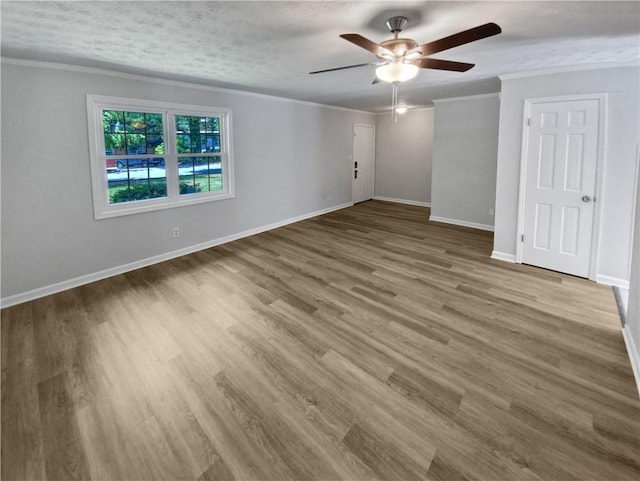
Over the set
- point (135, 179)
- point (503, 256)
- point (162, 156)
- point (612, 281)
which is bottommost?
point (612, 281)

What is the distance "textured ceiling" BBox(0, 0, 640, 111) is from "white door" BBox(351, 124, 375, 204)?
432 cm

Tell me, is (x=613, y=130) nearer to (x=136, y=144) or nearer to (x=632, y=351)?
(x=632, y=351)

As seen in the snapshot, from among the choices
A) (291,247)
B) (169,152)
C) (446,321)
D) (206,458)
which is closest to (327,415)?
(206,458)

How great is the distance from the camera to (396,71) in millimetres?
2418

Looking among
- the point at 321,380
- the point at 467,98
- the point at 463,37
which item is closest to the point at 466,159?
the point at 467,98

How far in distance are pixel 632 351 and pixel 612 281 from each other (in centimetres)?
168

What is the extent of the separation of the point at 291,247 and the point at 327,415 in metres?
3.41

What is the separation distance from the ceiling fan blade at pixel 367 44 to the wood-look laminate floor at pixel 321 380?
2.20 meters

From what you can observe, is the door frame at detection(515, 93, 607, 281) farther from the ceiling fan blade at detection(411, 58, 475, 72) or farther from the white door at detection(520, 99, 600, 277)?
the ceiling fan blade at detection(411, 58, 475, 72)

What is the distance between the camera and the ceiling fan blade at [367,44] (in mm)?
1963

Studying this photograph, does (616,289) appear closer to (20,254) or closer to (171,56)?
(171,56)

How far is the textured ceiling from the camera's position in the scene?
213cm

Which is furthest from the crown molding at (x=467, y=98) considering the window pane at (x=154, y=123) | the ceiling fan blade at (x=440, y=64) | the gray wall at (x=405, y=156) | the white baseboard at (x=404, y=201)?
the window pane at (x=154, y=123)

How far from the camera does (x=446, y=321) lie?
299cm
